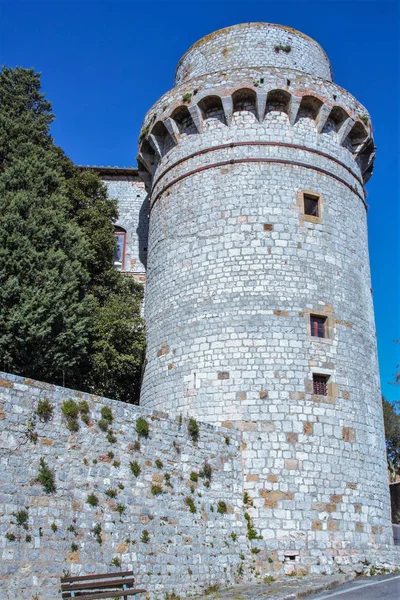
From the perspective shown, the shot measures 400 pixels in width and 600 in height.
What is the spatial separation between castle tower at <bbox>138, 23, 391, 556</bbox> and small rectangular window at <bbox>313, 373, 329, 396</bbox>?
0.05 meters

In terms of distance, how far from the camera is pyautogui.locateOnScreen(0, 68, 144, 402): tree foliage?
15.5m

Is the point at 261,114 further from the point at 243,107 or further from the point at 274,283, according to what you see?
the point at 274,283

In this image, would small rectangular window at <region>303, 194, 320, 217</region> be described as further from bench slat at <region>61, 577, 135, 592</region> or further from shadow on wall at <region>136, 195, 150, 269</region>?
bench slat at <region>61, 577, 135, 592</region>

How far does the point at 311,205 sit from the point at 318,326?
3.59 m

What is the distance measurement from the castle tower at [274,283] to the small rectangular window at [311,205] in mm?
43

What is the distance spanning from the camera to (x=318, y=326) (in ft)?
51.8

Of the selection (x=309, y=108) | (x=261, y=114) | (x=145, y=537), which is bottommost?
(x=145, y=537)

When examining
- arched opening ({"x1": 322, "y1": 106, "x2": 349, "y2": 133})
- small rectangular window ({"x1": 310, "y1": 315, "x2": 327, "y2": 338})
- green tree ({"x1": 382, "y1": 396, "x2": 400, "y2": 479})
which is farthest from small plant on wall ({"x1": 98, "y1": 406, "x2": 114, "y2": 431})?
green tree ({"x1": 382, "y1": 396, "x2": 400, "y2": 479})

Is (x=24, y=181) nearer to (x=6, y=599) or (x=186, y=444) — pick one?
(x=186, y=444)

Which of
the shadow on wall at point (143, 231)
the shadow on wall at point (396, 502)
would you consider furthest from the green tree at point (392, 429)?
the shadow on wall at point (143, 231)

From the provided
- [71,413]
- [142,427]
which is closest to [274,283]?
[142,427]

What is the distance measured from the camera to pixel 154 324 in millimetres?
17328

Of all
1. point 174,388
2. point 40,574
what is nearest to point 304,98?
point 174,388

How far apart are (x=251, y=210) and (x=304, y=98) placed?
12.6ft
